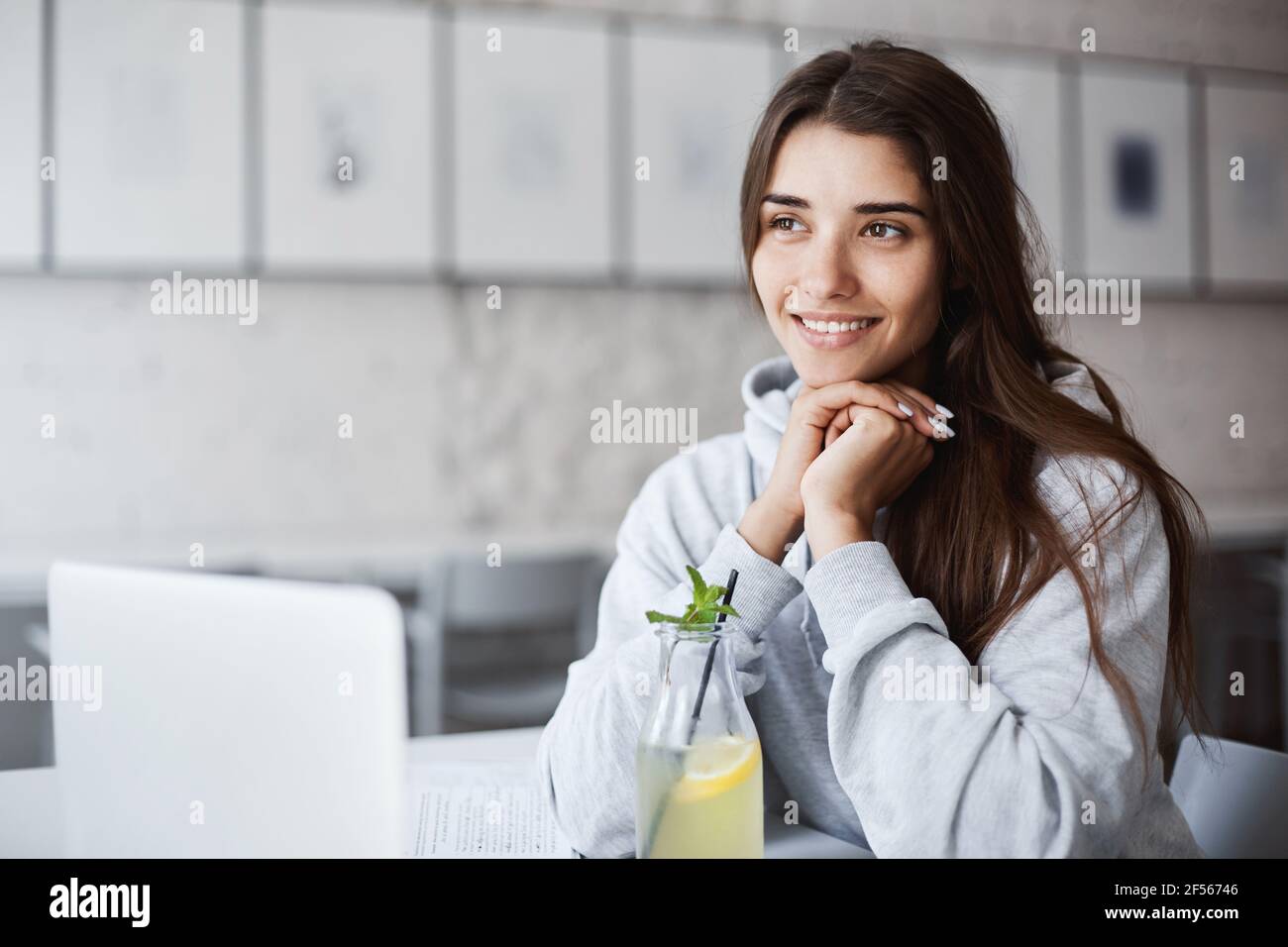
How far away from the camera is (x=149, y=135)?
271 cm

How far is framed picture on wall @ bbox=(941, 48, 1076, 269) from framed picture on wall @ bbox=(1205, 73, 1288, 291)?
0.39m

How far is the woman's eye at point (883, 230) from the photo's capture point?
0.91 meters

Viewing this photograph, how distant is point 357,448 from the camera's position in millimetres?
2910

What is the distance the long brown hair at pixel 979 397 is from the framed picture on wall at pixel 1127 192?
2.36 meters

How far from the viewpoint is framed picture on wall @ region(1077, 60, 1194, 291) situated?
3.09 m

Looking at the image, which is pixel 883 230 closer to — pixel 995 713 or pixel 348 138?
pixel 995 713

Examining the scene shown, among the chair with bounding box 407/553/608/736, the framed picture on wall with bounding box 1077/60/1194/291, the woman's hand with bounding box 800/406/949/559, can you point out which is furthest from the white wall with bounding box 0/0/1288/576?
the woman's hand with bounding box 800/406/949/559

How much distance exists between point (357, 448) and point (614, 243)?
35.8 inches

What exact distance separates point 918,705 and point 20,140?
2734 mm

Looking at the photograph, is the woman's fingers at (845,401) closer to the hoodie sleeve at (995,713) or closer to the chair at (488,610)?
the hoodie sleeve at (995,713)

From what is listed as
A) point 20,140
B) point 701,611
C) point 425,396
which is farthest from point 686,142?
point 701,611

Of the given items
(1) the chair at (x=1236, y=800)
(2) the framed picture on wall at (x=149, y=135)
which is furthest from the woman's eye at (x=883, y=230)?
(2) the framed picture on wall at (x=149, y=135)
